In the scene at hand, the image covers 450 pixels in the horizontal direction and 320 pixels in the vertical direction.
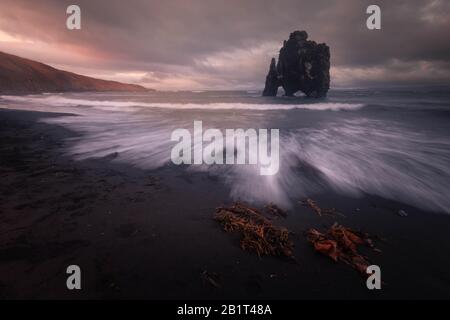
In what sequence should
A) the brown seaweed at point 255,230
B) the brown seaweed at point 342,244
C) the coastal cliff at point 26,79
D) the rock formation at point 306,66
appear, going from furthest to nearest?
the coastal cliff at point 26,79
the rock formation at point 306,66
the brown seaweed at point 255,230
the brown seaweed at point 342,244

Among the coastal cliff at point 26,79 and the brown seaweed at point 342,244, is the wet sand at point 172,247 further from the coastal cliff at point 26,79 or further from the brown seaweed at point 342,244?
the coastal cliff at point 26,79

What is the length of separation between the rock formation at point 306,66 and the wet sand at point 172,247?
6402 cm

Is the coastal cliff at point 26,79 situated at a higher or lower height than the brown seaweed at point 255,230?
higher

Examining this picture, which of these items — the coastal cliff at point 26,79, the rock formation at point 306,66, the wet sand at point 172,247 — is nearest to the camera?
the wet sand at point 172,247

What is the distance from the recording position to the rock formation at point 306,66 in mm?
61562

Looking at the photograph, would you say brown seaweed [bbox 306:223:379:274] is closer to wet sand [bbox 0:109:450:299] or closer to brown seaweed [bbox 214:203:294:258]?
wet sand [bbox 0:109:450:299]

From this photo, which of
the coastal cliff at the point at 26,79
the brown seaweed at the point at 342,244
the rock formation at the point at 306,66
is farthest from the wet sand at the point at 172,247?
the coastal cliff at the point at 26,79

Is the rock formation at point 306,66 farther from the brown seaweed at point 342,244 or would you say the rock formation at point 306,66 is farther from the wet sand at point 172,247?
the brown seaweed at point 342,244

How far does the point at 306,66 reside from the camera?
204ft

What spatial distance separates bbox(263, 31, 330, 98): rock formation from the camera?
2424 inches

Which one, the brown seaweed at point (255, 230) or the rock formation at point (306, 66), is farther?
the rock formation at point (306, 66)

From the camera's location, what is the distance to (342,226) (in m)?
4.04

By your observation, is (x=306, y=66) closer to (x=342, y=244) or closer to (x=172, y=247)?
(x=342, y=244)
